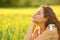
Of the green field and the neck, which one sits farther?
the green field

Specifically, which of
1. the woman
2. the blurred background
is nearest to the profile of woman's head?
the woman

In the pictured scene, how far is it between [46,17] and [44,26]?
0.09m

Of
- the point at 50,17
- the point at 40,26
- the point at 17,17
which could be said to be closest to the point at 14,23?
the point at 17,17

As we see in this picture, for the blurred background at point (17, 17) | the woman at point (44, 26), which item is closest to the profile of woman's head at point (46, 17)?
the woman at point (44, 26)

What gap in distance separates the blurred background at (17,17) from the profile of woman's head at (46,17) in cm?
11

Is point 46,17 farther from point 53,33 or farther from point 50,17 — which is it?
point 53,33

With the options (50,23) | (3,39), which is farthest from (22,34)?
(50,23)

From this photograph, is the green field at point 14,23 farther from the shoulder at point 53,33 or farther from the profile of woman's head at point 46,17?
the shoulder at point 53,33

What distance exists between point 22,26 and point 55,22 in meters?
0.34

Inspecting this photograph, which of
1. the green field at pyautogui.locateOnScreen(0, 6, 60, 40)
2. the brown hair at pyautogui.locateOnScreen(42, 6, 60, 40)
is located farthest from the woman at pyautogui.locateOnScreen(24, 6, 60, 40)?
the green field at pyautogui.locateOnScreen(0, 6, 60, 40)

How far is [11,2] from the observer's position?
1.71 meters

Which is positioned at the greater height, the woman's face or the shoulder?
the woman's face

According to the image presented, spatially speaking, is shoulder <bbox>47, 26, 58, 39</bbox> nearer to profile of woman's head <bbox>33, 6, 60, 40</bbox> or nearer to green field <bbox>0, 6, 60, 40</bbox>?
profile of woman's head <bbox>33, 6, 60, 40</bbox>

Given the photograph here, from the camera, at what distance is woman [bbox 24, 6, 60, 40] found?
1.53m
